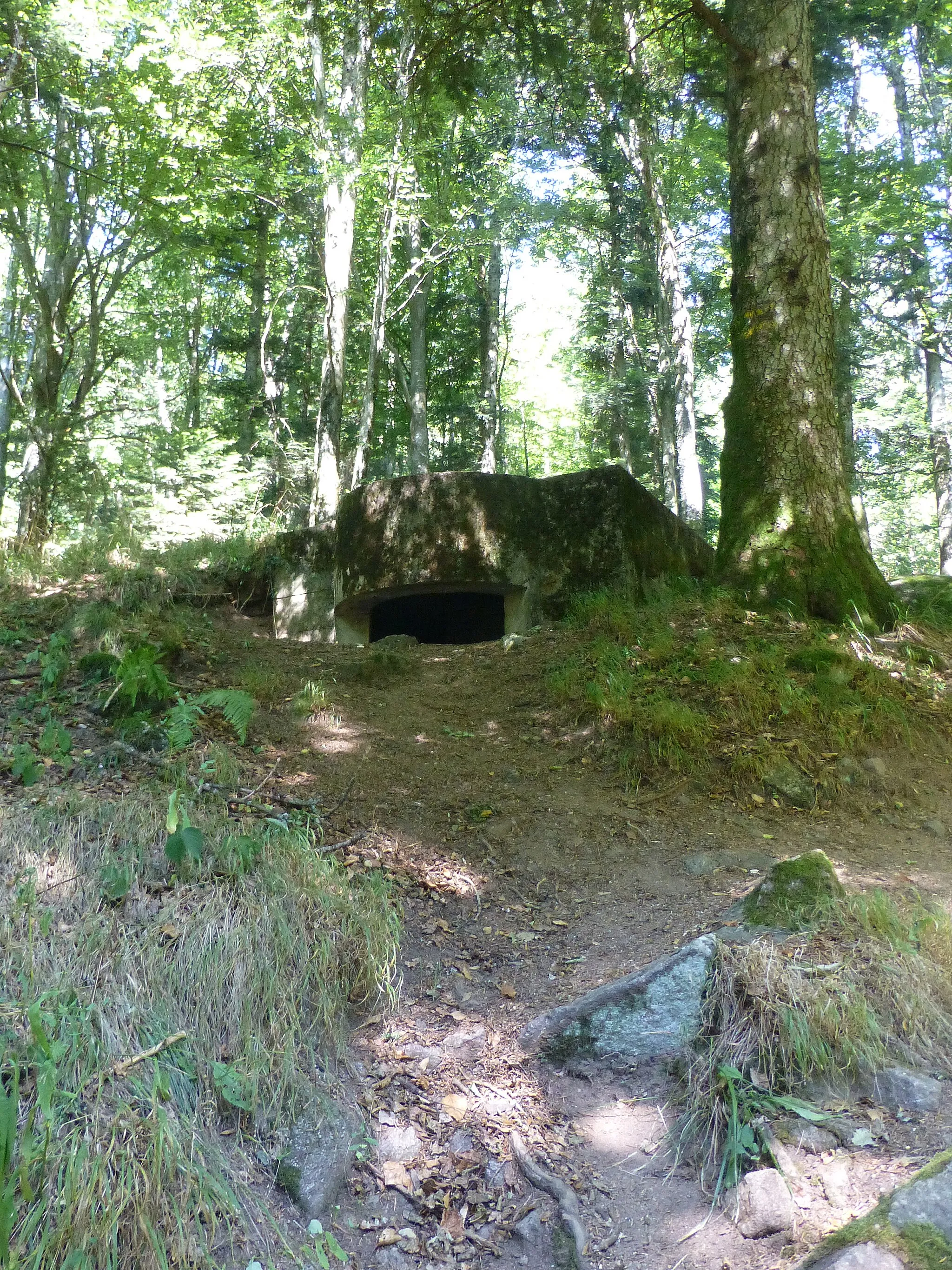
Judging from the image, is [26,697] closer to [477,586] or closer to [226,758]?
[226,758]

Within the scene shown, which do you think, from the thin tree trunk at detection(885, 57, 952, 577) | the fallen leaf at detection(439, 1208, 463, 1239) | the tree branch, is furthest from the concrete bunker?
the thin tree trunk at detection(885, 57, 952, 577)

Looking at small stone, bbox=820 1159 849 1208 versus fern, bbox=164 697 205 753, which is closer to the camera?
small stone, bbox=820 1159 849 1208

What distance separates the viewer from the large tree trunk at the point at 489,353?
19234 millimetres

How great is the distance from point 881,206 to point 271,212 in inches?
435

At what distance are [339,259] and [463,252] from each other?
6.94 meters

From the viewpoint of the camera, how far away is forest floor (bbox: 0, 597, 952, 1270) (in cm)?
262

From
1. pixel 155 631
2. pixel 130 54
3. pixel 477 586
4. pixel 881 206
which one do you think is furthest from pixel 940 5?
pixel 155 631

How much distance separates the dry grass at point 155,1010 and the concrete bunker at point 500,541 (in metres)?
3.67

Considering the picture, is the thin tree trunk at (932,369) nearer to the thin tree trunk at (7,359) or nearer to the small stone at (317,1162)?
the thin tree trunk at (7,359)

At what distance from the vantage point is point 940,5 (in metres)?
8.95

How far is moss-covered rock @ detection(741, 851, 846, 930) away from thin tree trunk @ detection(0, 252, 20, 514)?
1129cm

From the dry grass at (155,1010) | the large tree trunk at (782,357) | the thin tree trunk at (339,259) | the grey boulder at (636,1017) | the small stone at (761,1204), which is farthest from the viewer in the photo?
the thin tree trunk at (339,259)

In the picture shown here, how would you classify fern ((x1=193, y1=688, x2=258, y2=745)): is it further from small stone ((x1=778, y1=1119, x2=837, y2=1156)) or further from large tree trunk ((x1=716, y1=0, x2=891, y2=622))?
large tree trunk ((x1=716, y1=0, x2=891, y2=622))

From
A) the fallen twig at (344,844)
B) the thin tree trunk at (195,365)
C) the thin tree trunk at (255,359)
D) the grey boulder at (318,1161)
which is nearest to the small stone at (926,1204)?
the grey boulder at (318,1161)
